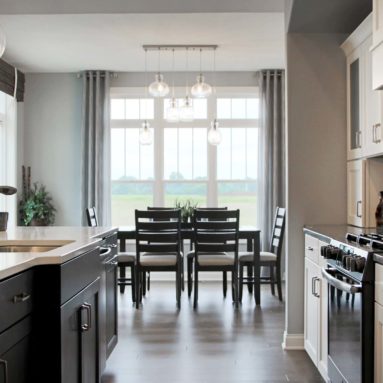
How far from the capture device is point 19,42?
222 inches

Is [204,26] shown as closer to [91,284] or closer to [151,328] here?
[151,328]

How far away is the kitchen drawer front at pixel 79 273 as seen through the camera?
79.7 inches

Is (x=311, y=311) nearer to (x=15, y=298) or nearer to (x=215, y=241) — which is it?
(x=215, y=241)

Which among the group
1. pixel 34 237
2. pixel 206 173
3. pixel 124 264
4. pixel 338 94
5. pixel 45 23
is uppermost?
pixel 45 23

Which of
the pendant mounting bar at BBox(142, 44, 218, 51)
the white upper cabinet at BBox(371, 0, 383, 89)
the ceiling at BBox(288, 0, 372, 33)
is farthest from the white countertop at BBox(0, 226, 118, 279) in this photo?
the pendant mounting bar at BBox(142, 44, 218, 51)

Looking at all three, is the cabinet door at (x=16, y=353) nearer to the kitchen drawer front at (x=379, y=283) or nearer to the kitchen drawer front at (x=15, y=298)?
the kitchen drawer front at (x=15, y=298)

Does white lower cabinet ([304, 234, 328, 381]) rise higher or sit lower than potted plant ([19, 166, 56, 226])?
lower

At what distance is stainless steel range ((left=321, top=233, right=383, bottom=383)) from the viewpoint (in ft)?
7.09

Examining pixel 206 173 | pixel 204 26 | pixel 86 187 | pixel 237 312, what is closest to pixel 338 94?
pixel 204 26

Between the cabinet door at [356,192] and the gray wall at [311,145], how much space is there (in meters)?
0.06

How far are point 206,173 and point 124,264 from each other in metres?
2.21

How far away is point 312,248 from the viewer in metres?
3.43

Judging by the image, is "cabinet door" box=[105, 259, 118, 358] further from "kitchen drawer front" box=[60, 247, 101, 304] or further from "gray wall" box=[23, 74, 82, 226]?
"gray wall" box=[23, 74, 82, 226]

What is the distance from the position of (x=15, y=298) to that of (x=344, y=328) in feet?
5.19
